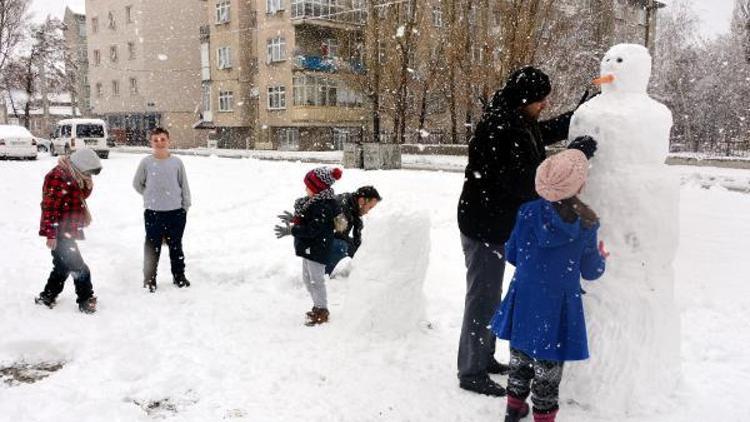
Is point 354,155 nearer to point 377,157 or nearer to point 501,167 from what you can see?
point 377,157

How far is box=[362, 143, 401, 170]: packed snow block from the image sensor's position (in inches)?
811

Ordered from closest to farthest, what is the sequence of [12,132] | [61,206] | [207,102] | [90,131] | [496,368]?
1. [496,368]
2. [61,206]
3. [12,132]
4. [90,131]
5. [207,102]

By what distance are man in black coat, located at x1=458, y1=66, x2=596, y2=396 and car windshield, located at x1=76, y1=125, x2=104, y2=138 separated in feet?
88.1

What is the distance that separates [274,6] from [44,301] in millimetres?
31843

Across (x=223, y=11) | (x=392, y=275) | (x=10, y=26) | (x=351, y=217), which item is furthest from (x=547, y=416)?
(x=10, y=26)

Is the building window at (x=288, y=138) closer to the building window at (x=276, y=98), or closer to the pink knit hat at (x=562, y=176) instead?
the building window at (x=276, y=98)

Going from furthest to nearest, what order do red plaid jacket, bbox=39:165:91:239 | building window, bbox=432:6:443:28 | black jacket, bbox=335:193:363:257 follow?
building window, bbox=432:6:443:28
black jacket, bbox=335:193:363:257
red plaid jacket, bbox=39:165:91:239

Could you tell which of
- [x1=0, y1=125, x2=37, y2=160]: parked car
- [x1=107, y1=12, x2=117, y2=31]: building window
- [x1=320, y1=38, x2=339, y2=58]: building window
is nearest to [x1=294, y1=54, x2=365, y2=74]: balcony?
[x1=320, y1=38, x2=339, y2=58]: building window

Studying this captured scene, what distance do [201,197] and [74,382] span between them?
8.85m

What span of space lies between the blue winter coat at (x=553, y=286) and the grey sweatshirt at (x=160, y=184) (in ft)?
13.9

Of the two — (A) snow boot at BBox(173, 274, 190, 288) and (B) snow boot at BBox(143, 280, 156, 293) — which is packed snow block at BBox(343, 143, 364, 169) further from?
(B) snow boot at BBox(143, 280, 156, 293)

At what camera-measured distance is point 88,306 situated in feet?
18.0

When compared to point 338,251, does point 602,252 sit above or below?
above

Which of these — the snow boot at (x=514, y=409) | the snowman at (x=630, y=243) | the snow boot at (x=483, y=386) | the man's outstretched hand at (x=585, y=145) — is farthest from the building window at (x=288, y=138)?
the snow boot at (x=514, y=409)
